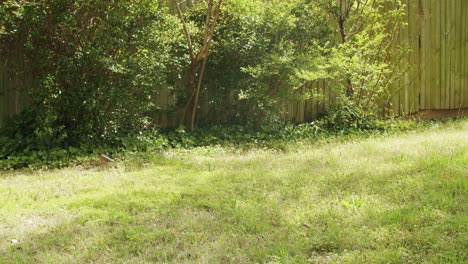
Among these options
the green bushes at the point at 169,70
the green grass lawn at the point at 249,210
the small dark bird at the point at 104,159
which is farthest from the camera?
the green bushes at the point at 169,70

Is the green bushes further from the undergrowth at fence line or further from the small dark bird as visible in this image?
the small dark bird

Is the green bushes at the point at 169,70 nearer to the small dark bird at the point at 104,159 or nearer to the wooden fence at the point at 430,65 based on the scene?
the small dark bird at the point at 104,159

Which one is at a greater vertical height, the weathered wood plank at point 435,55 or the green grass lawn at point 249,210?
the weathered wood plank at point 435,55

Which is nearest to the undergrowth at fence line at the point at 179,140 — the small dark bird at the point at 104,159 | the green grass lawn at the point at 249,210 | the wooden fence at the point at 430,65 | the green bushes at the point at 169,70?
the green bushes at the point at 169,70

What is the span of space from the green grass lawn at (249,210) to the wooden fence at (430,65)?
13.2 ft

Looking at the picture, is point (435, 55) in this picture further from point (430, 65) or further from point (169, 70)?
point (169, 70)

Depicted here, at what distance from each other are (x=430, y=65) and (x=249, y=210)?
8017 mm

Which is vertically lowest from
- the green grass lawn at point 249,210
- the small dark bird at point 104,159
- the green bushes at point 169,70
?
the green grass lawn at point 249,210

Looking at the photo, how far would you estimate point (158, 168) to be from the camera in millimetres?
6125

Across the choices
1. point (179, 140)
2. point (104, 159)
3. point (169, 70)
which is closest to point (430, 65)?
point (169, 70)

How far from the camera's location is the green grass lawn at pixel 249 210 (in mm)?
3416

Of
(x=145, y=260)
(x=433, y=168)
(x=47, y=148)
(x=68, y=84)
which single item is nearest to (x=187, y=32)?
(x=68, y=84)

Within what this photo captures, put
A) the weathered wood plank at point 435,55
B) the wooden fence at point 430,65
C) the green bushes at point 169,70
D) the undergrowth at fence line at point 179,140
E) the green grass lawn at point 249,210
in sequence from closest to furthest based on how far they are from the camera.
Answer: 1. the green grass lawn at point 249,210
2. the undergrowth at fence line at point 179,140
3. the green bushes at point 169,70
4. the wooden fence at point 430,65
5. the weathered wood plank at point 435,55

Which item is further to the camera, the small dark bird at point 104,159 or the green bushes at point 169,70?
the green bushes at point 169,70
